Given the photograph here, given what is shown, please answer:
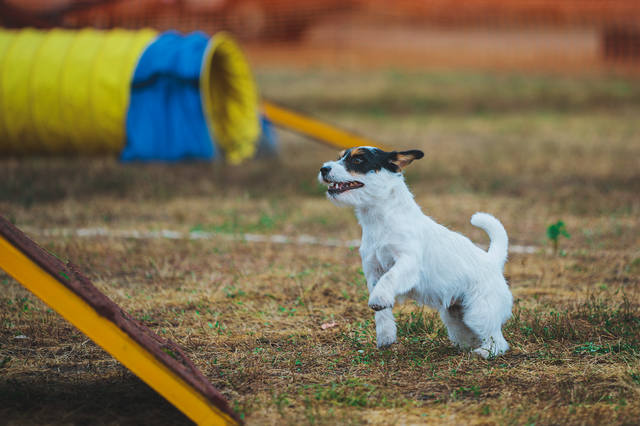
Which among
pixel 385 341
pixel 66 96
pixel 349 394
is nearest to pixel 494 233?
pixel 385 341

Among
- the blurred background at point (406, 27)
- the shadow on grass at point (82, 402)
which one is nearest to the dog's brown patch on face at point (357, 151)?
the shadow on grass at point (82, 402)

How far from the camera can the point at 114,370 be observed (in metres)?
3.93

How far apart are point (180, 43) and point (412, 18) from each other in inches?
462

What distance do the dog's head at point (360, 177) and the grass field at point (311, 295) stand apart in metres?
0.88

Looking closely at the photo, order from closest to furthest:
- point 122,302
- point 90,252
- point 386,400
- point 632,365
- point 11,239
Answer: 1. point 11,239
2. point 386,400
3. point 632,365
4. point 122,302
5. point 90,252

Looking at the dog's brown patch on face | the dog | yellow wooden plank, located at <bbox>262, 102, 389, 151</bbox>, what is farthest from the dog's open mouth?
yellow wooden plank, located at <bbox>262, 102, 389, 151</bbox>

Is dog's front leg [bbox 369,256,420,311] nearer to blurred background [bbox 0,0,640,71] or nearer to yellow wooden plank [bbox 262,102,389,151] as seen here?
yellow wooden plank [bbox 262,102,389,151]

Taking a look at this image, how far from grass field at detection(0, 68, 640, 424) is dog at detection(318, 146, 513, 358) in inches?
10.5

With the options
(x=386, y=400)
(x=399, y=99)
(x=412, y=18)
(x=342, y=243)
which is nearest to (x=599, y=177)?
(x=342, y=243)

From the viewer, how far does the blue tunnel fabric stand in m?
10.4

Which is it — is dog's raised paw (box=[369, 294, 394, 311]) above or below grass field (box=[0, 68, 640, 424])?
above

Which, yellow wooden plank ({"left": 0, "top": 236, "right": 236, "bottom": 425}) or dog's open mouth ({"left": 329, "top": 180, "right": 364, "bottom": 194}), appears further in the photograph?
dog's open mouth ({"left": 329, "top": 180, "right": 364, "bottom": 194})

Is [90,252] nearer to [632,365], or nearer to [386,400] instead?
[386,400]

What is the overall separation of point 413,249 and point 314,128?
6883 mm
